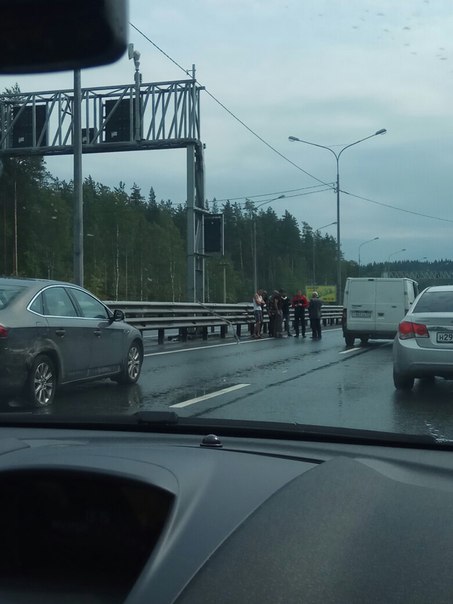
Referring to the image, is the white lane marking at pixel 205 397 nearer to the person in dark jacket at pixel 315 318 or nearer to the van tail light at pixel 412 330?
the van tail light at pixel 412 330

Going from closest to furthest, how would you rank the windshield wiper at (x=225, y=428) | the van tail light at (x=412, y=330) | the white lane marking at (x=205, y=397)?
the windshield wiper at (x=225, y=428) < the white lane marking at (x=205, y=397) < the van tail light at (x=412, y=330)

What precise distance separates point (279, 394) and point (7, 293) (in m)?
3.80

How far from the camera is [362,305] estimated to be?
25.0 m

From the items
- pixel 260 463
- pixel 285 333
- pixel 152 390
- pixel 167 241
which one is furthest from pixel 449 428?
pixel 167 241

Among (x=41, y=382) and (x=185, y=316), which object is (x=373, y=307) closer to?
(x=185, y=316)

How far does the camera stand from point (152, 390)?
11.7 metres

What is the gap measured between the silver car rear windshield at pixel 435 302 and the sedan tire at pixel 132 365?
3.97m

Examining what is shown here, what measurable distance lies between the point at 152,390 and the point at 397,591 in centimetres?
984

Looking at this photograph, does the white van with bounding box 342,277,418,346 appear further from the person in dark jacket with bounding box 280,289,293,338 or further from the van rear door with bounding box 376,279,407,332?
the person in dark jacket with bounding box 280,289,293,338

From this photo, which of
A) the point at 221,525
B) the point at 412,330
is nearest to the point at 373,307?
the point at 412,330

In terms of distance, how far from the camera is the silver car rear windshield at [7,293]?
9258mm

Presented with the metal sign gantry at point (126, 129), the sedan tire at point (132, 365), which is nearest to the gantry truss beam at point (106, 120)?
the metal sign gantry at point (126, 129)

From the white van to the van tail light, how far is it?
41.0ft

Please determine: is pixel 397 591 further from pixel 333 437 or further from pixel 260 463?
pixel 333 437
